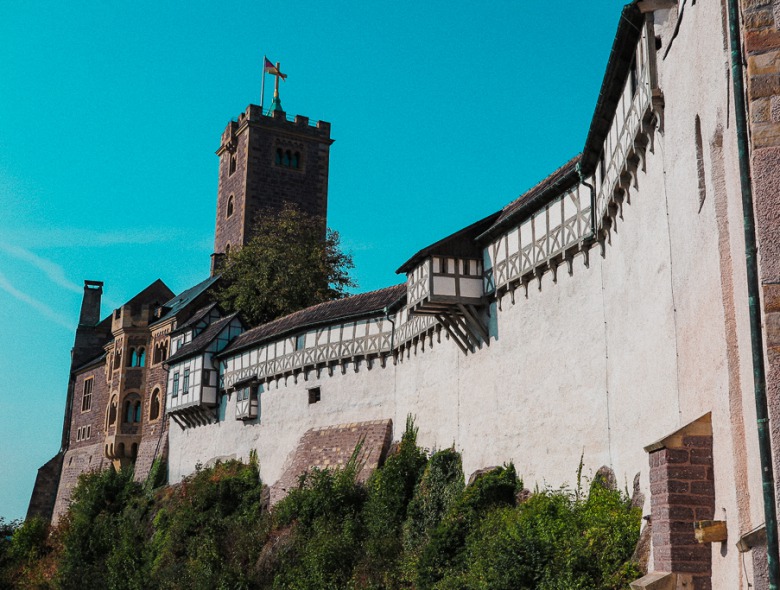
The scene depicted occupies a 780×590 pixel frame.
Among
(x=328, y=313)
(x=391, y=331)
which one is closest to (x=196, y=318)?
(x=328, y=313)

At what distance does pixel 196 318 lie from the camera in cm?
4209

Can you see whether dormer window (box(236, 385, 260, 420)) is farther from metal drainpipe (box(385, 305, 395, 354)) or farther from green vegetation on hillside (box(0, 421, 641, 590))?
metal drainpipe (box(385, 305, 395, 354))

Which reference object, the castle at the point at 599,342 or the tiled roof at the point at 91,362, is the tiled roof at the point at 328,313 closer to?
the castle at the point at 599,342

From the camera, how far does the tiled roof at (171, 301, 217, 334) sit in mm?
42000

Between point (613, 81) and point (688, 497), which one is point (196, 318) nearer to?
point (613, 81)

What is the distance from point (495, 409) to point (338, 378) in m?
9.92

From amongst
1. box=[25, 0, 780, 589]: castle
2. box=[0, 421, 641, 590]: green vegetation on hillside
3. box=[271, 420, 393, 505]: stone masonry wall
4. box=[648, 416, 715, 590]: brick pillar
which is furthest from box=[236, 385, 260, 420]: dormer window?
box=[648, 416, 715, 590]: brick pillar

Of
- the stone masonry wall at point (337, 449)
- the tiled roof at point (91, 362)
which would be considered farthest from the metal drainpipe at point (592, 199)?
the tiled roof at point (91, 362)

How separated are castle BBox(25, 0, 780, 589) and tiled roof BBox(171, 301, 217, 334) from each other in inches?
5.6

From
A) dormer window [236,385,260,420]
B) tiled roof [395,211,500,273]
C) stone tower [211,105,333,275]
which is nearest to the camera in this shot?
tiled roof [395,211,500,273]

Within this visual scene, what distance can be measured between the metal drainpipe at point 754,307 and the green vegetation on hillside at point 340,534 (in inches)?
240

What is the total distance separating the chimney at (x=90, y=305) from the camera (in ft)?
186

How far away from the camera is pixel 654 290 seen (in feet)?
45.8

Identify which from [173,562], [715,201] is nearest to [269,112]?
[173,562]
